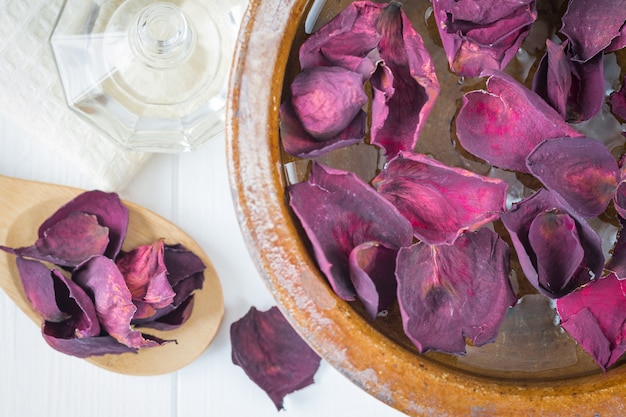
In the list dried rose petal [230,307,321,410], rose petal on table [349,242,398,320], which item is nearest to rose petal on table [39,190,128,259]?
dried rose petal [230,307,321,410]

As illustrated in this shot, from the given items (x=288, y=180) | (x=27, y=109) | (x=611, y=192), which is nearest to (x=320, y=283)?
(x=288, y=180)

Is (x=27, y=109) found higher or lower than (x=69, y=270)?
higher

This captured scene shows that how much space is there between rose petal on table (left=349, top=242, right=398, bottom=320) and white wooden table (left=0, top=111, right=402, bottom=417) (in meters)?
0.19

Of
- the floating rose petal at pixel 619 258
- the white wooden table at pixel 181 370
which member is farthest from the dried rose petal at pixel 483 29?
the white wooden table at pixel 181 370

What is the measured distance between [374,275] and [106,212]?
0.78 ft

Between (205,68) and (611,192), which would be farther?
(205,68)

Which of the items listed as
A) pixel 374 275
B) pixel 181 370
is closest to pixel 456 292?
pixel 374 275

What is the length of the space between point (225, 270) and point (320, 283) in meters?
0.21

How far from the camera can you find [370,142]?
0.47 meters

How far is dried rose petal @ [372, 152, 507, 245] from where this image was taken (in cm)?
45

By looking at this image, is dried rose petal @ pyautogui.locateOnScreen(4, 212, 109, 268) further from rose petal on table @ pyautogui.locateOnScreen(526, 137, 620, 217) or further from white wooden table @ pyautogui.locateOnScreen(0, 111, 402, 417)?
rose petal on table @ pyautogui.locateOnScreen(526, 137, 620, 217)

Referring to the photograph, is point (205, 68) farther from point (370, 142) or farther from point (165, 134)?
point (370, 142)

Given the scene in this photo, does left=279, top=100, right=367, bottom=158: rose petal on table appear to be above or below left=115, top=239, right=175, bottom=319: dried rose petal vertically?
above

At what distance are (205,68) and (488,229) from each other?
26 centimetres
